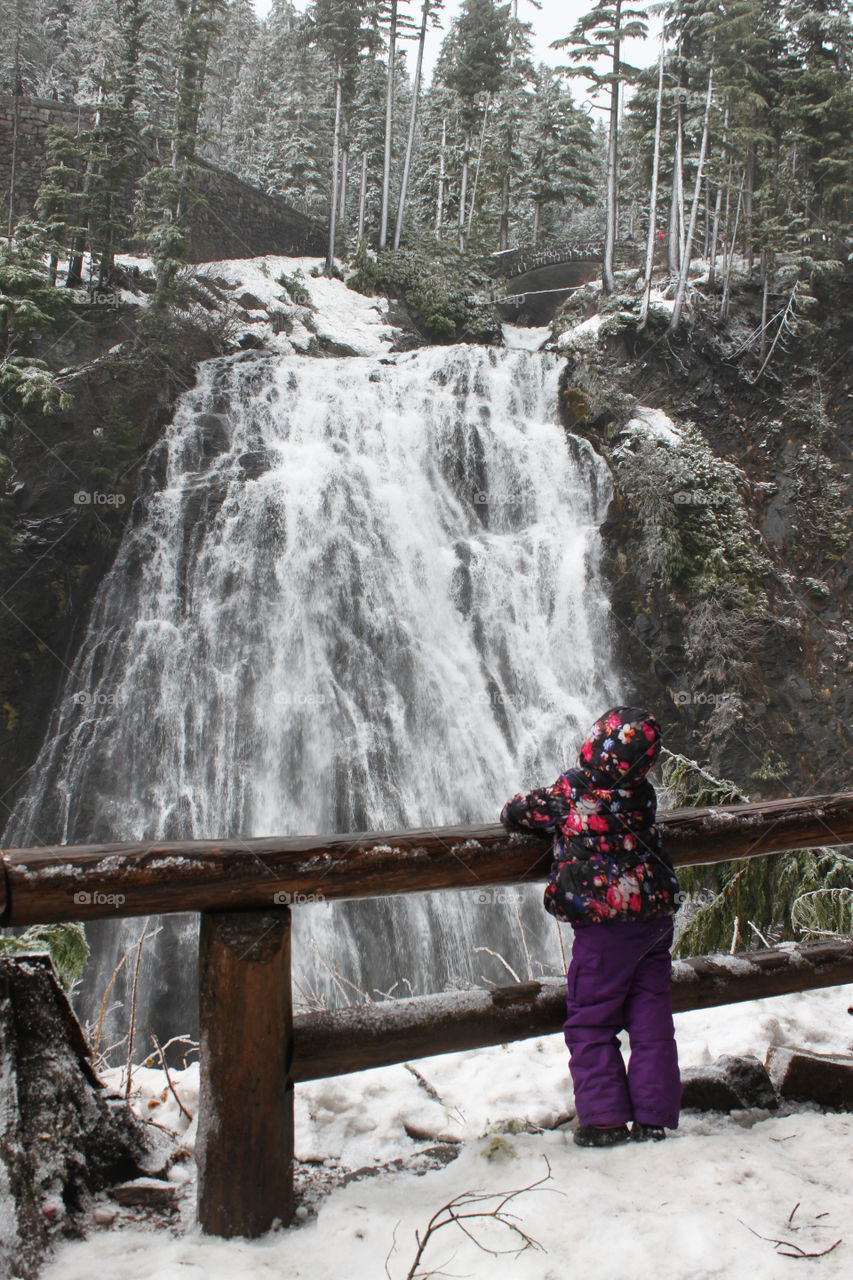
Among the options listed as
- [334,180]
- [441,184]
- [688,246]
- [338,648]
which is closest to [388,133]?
[334,180]

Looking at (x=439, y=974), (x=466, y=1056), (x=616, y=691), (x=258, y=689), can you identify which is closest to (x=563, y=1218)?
(x=466, y=1056)

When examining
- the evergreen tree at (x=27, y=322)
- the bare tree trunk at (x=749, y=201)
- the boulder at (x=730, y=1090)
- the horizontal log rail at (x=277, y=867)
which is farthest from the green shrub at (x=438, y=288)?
the boulder at (x=730, y=1090)

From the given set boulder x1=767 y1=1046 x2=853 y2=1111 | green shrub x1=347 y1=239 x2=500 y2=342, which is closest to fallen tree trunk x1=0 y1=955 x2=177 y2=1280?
boulder x1=767 y1=1046 x2=853 y2=1111

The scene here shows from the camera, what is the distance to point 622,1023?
2.64 metres

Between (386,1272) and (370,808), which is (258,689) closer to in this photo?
(370,808)

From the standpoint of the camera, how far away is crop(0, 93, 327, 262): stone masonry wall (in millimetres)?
19625

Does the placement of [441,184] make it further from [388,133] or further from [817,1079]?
[817,1079]

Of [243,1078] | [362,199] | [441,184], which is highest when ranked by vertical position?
[441,184]

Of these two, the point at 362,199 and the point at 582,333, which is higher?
the point at 362,199

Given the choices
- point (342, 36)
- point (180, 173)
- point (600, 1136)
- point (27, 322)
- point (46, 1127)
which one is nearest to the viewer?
point (46, 1127)

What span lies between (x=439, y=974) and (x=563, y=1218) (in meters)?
7.67

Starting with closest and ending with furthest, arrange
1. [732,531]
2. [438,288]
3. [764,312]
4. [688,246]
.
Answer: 1. [732,531]
2. [764,312]
3. [688,246]
4. [438,288]

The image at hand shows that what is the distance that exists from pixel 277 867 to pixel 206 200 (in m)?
22.7

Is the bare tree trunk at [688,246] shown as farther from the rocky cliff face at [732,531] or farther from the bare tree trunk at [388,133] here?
the bare tree trunk at [388,133]
